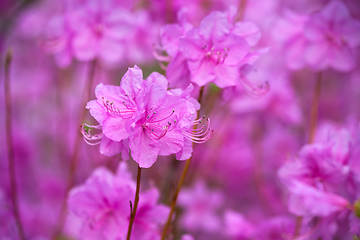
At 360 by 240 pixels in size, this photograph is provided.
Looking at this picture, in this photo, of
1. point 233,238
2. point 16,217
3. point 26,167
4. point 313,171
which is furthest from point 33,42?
point 313,171

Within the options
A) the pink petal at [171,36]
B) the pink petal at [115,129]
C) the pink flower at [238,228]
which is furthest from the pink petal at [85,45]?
the pink flower at [238,228]

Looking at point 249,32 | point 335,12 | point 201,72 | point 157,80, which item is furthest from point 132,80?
point 335,12

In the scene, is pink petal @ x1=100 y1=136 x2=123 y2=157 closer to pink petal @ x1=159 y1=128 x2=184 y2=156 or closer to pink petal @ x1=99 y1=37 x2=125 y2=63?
pink petal @ x1=159 y1=128 x2=184 y2=156

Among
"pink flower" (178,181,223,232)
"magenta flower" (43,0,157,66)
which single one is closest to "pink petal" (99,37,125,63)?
"magenta flower" (43,0,157,66)

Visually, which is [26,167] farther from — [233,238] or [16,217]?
[233,238]

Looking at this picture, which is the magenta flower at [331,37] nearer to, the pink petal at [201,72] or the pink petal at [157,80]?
the pink petal at [201,72]

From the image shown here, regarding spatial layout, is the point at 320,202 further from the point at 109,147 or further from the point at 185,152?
the point at 109,147
